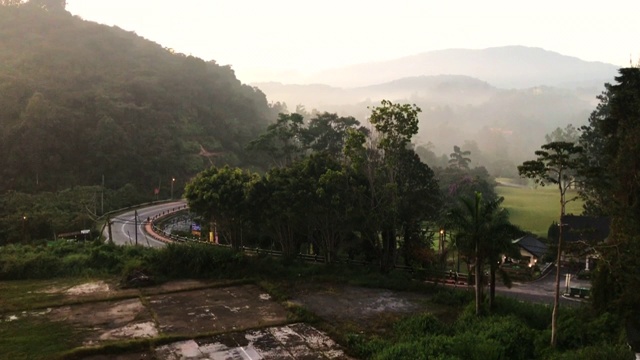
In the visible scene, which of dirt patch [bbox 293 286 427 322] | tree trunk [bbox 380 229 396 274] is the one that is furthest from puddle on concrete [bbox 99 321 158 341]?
tree trunk [bbox 380 229 396 274]

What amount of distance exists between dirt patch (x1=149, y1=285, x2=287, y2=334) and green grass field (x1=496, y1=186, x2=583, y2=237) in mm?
41443

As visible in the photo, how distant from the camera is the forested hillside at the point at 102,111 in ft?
225

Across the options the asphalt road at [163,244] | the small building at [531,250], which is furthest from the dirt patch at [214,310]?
the small building at [531,250]

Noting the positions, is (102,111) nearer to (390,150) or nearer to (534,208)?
(390,150)

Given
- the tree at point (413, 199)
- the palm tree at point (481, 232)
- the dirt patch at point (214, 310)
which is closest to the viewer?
the palm tree at point (481, 232)

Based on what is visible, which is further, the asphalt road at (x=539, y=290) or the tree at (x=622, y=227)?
the asphalt road at (x=539, y=290)

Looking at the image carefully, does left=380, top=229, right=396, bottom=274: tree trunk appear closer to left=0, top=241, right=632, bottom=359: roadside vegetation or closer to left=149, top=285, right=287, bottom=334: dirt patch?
left=0, top=241, right=632, bottom=359: roadside vegetation

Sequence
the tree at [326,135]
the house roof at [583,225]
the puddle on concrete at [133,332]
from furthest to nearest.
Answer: the tree at [326,135], the house roof at [583,225], the puddle on concrete at [133,332]

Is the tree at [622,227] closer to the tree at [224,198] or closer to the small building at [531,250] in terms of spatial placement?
the small building at [531,250]

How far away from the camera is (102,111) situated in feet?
252

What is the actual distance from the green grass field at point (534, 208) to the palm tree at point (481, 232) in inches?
1410

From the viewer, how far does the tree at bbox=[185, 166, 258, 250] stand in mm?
38562

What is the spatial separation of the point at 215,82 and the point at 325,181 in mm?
85258

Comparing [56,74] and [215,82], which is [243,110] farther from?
[56,74]
